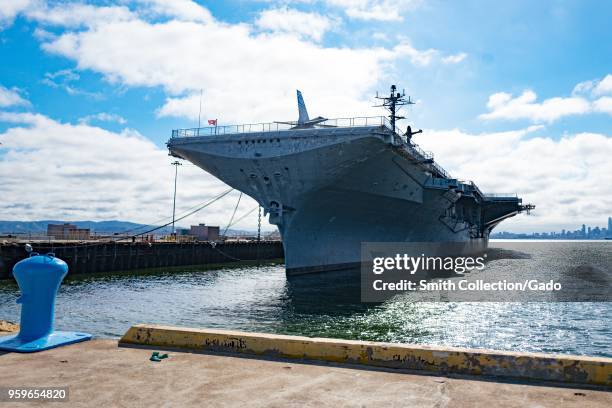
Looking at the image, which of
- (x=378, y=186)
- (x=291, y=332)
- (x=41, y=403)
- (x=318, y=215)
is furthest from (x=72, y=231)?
(x=41, y=403)

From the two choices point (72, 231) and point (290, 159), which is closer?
point (290, 159)

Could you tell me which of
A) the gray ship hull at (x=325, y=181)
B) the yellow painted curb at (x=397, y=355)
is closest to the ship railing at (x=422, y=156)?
the gray ship hull at (x=325, y=181)

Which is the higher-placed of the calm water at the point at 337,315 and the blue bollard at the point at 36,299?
the blue bollard at the point at 36,299

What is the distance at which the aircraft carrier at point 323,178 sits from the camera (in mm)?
23734

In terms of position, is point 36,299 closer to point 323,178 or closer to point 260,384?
point 260,384

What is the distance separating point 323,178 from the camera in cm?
2495

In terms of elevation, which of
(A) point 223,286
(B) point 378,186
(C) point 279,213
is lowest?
(A) point 223,286

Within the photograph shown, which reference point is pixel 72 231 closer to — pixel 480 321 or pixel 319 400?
pixel 480 321

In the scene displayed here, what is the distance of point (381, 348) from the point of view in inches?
202

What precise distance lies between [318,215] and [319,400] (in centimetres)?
2387

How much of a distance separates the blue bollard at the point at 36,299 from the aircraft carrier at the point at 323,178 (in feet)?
58.8

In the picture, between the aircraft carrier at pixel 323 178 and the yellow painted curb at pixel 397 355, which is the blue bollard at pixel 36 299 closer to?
the yellow painted curb at pixel 397 355

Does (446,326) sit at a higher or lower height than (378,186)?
lower

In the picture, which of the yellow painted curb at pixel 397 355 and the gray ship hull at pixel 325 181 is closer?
the yellow painted curb at pixel 397 355
